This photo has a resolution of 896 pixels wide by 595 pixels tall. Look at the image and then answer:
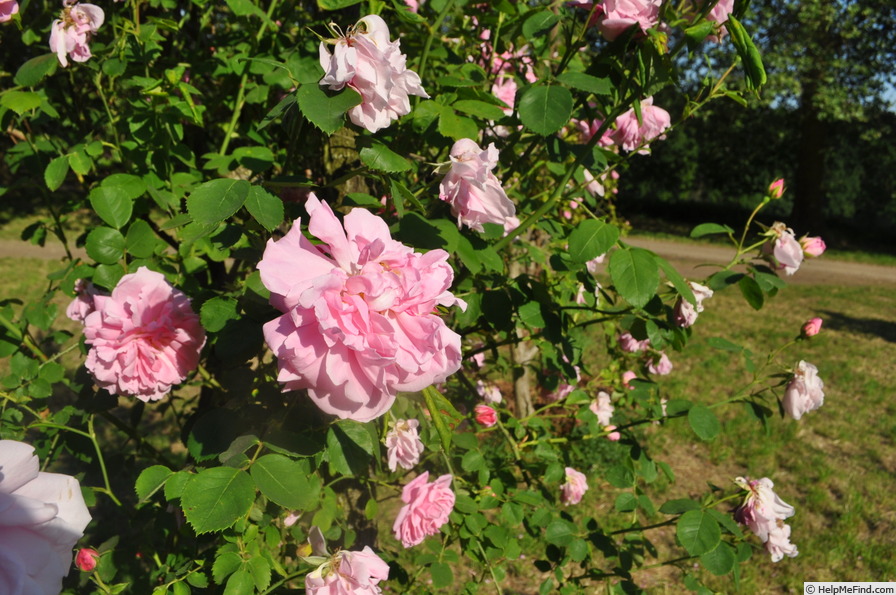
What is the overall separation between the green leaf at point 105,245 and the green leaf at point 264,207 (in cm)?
55

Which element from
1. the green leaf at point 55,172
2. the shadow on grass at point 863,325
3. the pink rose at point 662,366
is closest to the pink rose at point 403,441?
the green leaf at point 55,172

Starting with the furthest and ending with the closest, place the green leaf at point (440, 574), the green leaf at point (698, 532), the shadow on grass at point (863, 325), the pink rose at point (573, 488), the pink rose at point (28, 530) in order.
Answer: the shadow on grass at point (863, 325), the pink rose at point (573, 488), the green leaf at point (440, 574), the green leaf at point (698, 532), the pink rose at point (28, 530)

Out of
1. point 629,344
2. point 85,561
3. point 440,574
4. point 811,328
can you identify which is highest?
point 811,328

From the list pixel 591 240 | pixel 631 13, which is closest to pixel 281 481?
pixel 591 240

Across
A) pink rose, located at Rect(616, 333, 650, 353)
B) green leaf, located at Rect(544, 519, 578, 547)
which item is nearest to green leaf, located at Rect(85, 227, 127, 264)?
green leaf, located at Rect(544, 519, 578, 547)

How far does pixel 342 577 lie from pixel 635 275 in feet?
2.29

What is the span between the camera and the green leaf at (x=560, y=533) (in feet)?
5.24

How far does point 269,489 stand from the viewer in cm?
84

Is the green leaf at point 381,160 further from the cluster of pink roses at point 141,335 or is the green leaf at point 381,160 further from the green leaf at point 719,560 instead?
the green leaf at point 719,560

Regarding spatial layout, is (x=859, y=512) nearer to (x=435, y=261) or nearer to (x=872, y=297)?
(x=435, y=261)

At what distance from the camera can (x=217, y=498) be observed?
2.68ft

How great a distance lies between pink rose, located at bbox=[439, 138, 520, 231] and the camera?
100 centimetres

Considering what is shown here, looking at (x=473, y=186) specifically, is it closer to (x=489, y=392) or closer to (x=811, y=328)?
(x=811, y=328)

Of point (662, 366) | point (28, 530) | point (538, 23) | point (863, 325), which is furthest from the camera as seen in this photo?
point (863, 325)
